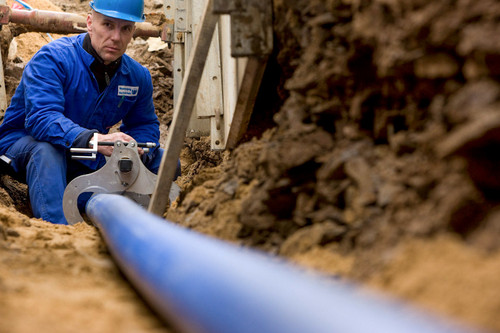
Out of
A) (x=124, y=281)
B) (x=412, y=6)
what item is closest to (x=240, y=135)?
(x=124, y=281)

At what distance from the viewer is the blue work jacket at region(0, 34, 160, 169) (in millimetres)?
3812

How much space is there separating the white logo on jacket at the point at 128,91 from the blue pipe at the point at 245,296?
116 inches

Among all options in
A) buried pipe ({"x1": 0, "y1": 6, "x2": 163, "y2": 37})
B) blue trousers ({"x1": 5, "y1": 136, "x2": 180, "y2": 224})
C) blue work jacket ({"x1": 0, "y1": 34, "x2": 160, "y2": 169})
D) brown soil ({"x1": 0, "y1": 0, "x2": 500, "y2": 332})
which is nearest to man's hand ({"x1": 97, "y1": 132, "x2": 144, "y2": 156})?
blue work jacket ({"x1": 0, "y1": 34, "x2": 160, "y2": 169})

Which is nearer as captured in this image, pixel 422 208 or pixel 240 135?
pixel 422 208

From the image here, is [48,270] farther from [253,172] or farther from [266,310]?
[266,310]

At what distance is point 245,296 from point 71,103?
3507 millimetres

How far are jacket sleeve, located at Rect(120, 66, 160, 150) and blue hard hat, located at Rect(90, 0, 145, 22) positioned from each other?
0.57m

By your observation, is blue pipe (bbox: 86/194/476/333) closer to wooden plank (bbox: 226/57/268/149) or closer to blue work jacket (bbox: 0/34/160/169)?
wooden plank (bbox: 226/57/268/149)

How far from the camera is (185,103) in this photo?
2582 mm

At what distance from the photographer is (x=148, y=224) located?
1.74 m

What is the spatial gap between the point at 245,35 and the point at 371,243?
4.04ft

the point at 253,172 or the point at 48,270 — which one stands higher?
the point at 253,172

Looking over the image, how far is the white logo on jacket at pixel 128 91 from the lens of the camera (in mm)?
4390

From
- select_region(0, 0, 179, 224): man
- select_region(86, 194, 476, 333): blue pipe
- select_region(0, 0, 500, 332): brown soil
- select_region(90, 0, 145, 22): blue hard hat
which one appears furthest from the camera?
select_region(90, 0, 145, 22): blue hard hat
